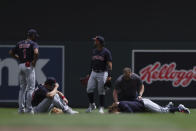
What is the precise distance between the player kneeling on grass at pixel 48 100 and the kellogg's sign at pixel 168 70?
4.38 meters

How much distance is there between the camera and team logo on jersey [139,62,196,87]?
17172mm

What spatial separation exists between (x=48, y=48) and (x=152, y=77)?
2963 millimetres

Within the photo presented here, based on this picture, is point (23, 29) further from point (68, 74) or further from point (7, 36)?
point (68, 74)

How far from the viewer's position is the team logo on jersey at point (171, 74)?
17172mm

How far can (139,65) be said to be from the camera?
17.1 metres

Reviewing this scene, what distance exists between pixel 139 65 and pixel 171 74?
36.3 inches

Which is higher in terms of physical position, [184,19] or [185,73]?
[184,19]

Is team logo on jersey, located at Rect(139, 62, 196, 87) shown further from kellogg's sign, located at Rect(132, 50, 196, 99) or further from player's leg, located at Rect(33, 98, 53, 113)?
player's leg, located at Rect(33, 98, 53, 113)

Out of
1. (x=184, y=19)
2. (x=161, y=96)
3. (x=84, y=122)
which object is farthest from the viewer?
(x=184, y=19)

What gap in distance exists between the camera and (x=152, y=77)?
675 inches

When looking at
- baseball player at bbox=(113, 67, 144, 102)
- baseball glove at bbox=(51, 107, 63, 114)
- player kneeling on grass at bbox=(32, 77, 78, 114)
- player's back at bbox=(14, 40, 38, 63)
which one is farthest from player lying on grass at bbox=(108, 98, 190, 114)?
player's back at bbox=(14, 40, 38, 63)

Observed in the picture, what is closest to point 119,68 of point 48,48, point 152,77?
point 152,77

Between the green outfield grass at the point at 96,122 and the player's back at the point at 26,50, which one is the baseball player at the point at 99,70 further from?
the green outfield grass at the point at 96,122

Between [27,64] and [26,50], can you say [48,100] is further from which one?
[26,50]
